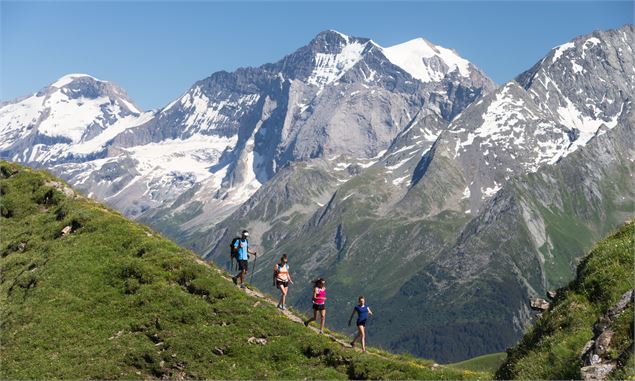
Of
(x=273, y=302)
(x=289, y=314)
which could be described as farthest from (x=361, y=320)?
(x=273, y=302)

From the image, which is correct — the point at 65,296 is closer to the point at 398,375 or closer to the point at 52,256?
the point at 52,256

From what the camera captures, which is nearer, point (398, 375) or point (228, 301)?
point (398, 375)

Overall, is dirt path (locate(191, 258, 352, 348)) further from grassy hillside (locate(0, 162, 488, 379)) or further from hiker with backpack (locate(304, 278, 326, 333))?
grassy hillside (locate(0, 162, 488, 379))

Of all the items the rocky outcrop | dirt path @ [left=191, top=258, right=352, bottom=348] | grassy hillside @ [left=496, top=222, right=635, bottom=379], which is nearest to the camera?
the rocky outcrop

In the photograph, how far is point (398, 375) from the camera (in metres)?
39.0

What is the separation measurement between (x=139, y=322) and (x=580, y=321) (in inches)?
1036

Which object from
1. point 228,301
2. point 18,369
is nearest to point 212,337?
point 228,301

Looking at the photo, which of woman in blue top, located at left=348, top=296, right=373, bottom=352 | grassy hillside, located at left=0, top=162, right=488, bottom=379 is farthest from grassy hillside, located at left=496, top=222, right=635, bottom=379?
woman in blue top, located at left=348, top=296, right=373, bottom=352

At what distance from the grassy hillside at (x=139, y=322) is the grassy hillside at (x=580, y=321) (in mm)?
4785

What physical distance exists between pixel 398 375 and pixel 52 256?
93.3 feet

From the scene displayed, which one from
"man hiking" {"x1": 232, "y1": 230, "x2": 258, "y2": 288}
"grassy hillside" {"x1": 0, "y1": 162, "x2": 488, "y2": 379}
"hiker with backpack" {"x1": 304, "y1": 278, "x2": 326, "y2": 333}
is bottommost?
"grassy hillside" {"x1": 0, "y1": 162, "x2": 488, "y2": 379}

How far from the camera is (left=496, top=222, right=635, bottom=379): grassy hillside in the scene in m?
30.3

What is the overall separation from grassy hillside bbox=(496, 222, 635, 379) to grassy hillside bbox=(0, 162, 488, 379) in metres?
4.79

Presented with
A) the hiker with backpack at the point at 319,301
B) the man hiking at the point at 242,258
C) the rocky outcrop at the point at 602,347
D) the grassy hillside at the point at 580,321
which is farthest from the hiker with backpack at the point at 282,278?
the rocky outcrop at the point at 602,347
